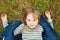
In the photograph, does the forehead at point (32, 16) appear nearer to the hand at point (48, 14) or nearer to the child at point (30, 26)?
the child at point (30, 26)

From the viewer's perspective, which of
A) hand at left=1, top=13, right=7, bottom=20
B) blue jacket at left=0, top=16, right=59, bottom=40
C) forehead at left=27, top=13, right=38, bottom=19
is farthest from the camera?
hand at left=1, top=13, right=7, bottom=20

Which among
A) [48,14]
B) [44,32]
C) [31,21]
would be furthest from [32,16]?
[48,14]

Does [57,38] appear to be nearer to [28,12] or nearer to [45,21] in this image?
[45,21]

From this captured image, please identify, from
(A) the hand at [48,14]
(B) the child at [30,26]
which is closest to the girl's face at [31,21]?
(B) the child at [30,26]


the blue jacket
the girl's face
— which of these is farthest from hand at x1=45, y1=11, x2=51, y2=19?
the girl's face

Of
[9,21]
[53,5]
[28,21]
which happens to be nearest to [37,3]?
[53,5]

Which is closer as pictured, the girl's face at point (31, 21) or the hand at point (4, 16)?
the girl's face at point (31, 21)

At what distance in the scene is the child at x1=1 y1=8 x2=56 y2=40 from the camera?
247 cm

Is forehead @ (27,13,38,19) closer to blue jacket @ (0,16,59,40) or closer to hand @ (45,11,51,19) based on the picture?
blue jacket @ (0,16,59,40)

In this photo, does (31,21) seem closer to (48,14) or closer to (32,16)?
(32,16)

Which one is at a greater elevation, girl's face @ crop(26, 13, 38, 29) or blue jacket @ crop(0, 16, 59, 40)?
girl's face @ crop(26, 13, 38, 29)

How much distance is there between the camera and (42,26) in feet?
8.69

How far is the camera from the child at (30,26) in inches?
97.2

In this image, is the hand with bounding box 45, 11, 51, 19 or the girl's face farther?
the hand with bounding box 45, 11, 51, 19
